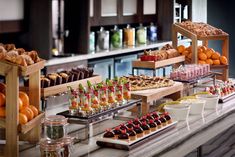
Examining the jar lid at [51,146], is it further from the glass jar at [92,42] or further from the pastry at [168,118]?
the glass jar at [92,42]

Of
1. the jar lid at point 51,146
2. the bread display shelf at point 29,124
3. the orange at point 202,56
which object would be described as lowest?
the jar lid at point 51,146

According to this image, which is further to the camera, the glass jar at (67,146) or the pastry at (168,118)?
the pastry at (168,118)

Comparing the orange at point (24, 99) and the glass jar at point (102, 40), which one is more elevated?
the glass jar at point (102, 40)

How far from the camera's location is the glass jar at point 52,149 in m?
2.60

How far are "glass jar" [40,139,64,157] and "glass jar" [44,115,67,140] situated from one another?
13 centimetres

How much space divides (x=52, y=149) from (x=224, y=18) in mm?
9603

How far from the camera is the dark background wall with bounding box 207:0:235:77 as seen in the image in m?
11.6

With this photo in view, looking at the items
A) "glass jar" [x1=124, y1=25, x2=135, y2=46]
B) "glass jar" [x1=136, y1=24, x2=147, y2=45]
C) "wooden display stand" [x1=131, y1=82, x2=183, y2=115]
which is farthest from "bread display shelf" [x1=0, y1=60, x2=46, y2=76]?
"glass jar" [x1=136, y1=24, x2=147, y2=45]

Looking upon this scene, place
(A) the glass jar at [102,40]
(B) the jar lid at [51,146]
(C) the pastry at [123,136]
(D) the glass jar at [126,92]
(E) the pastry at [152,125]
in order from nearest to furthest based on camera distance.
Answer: (B) the jar lid at [51,146], (C) the pastry at [123,136], (E) the pastry at [152,125], (D) the glass jar at [126,92], (A) the glass jar at [102,40]

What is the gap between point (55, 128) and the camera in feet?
9.12

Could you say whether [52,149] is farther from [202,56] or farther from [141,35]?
[141,35]

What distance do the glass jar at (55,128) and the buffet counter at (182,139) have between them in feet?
0.57

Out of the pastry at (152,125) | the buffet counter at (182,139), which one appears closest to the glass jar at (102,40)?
the buffet counter at (182,139)

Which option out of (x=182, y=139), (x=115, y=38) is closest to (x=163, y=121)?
(x=182, y=139)
